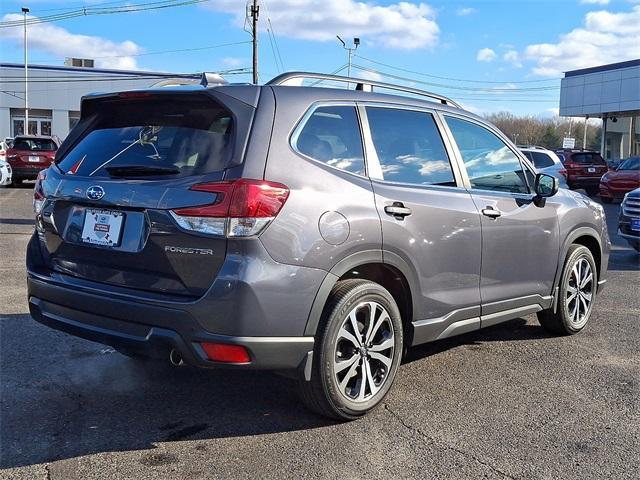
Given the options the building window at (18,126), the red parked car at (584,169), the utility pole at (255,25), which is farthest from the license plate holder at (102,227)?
the building window at (18,126)

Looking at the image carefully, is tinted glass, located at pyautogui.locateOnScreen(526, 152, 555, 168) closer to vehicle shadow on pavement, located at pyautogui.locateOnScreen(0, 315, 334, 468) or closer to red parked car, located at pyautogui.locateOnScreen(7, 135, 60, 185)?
red parked car, located at pyautogui.locateOnScreen(7, 135, 60, 185)

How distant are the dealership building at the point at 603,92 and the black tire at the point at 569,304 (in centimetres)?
3527

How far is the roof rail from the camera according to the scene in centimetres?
381

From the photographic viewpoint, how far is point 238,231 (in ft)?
10.5

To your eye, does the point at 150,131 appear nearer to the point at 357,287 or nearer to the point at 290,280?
the point at 290,280

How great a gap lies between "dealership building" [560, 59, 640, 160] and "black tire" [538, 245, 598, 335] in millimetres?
35273

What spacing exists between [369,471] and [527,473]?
0.80 meters

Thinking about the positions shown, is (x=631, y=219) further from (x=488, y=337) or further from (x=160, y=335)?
(x=160, y=335)

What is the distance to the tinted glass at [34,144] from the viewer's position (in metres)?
21.4

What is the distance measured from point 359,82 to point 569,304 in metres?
2.91

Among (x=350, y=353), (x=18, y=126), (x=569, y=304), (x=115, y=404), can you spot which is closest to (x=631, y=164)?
(x=569, y=304)

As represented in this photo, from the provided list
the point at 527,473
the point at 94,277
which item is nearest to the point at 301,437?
the point at 527,473

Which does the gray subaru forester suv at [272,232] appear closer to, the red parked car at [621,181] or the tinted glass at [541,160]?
the tinted glass at [541,160]

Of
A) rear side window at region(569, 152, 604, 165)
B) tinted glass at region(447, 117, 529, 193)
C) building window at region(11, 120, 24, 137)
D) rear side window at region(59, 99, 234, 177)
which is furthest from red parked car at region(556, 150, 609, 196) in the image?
building window at region(11, 120, 24, 137)
